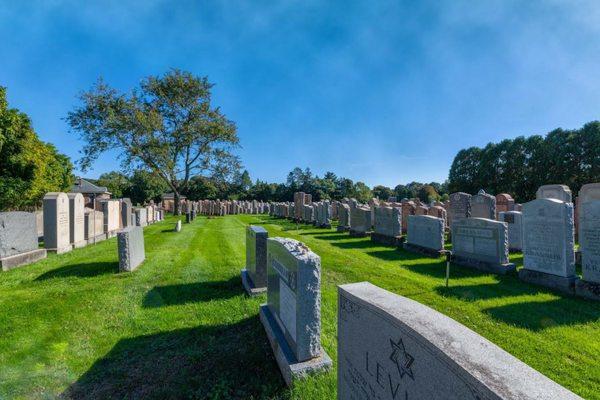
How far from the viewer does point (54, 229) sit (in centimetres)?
1105

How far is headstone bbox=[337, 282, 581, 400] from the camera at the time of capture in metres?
1.31

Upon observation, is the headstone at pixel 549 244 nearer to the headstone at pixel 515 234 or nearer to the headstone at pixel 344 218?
the headstone at pixel 515 234

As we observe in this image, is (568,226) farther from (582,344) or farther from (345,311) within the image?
(345,311)

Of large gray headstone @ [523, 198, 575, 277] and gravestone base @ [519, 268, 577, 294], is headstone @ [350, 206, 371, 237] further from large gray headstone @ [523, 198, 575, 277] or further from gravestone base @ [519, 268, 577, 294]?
gravestone base @ [519, 268, 577, 294]

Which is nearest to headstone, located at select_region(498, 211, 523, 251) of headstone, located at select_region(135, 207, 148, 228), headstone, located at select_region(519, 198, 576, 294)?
headstone, located at select_region(519, 198, 576, 294)

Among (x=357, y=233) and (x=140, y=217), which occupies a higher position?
(x=140, y=217)

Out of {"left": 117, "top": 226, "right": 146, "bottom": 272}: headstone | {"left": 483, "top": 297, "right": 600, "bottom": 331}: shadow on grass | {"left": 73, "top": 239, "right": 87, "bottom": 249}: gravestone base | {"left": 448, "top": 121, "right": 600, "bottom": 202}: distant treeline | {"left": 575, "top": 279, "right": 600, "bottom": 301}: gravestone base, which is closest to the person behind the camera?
{"left": 483, "top": 297, "right": 600, "bottom": 331}: shadow on grass

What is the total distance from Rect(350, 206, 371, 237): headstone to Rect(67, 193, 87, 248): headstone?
1233cm

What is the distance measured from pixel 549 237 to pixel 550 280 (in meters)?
1.00

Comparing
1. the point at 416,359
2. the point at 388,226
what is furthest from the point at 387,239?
the point at 416,359

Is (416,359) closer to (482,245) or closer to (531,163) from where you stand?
(482,245)

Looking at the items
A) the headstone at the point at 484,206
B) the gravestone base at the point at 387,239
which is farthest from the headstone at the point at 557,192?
the gravestone base at the point at 387,239

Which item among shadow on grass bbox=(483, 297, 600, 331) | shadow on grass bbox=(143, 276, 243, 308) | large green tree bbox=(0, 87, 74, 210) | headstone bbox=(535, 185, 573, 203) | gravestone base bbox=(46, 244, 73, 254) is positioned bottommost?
shadow on grass bbox=(483, 297, 600, 331)

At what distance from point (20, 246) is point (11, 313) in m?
5.17
